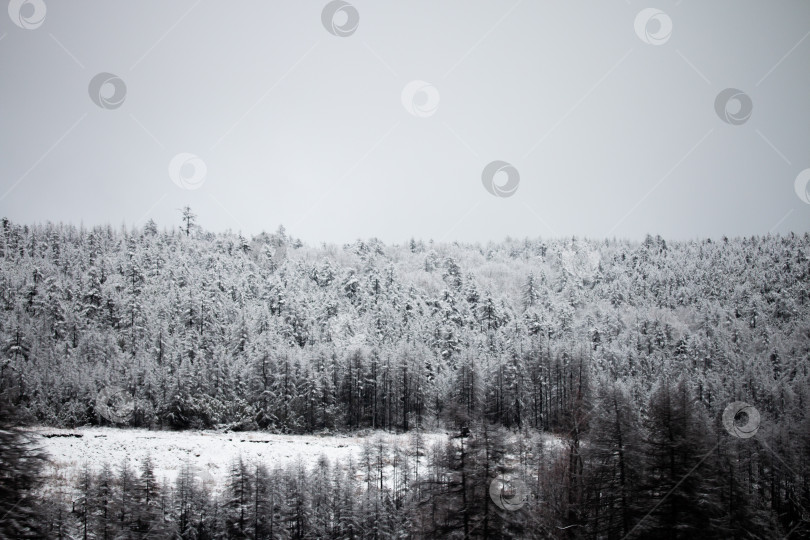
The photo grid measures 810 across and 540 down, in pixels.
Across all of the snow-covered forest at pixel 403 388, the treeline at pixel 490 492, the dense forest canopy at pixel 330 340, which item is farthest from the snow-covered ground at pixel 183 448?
the dense forest canopy at pixel 330 340

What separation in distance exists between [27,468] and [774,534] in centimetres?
3230

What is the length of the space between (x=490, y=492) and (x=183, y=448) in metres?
49.9

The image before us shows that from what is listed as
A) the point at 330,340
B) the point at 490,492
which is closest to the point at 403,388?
the point at 330,340

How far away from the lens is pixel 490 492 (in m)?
16.0

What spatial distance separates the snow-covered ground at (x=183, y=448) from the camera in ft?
155

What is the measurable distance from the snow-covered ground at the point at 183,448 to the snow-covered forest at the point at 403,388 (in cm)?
361

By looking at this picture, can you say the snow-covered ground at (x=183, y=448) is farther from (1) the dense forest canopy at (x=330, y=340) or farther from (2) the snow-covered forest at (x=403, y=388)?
(1) the dense forest canopy at (x=330, y=340)

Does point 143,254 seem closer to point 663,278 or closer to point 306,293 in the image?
point 306,293

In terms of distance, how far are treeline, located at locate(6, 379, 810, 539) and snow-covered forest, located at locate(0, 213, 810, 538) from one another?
143 mm

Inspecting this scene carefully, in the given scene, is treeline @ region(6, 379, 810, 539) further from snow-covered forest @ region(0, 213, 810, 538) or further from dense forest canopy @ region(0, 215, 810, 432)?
dense forest canopy @ region(0, 215, 810, 432)

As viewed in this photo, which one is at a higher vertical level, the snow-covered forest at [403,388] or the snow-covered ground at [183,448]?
the snow-covered forest at [403,388]

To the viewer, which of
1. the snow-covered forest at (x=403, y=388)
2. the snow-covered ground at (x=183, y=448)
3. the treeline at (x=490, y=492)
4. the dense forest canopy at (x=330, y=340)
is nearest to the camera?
the treeline at (x=490, y=492)

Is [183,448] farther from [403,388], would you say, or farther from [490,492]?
[490,492]

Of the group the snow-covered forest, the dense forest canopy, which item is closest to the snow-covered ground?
the snow-covered forest
